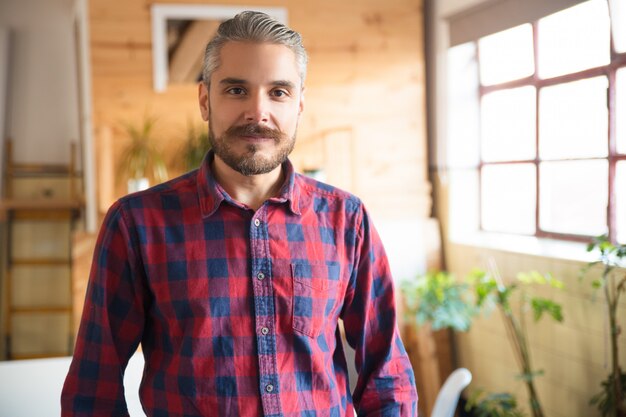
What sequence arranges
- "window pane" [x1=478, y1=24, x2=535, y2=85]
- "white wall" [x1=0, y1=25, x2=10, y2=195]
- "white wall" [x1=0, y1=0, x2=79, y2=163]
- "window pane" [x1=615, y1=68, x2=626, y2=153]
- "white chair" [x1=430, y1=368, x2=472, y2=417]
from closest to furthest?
"white chair" [x1=430, y1=368, x2=472, y2=417], "window pane" [x1=615, y1=68, x2=626, y2=153], "window pane" [x1=478, y1=24, x2=535, y2=85], "white wall" [x1=0, y1=25, x2=10, y2=195], "white wall" [x1=0, y1=0, x2=79, y2=163]

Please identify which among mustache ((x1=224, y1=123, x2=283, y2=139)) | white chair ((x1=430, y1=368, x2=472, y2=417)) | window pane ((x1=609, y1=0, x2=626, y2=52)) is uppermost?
window pane ((x1=609, y1=0, x2=626, y2=52))

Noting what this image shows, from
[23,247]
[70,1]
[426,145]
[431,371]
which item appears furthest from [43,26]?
[431,371]

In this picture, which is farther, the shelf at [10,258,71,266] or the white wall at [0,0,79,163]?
the white wall at [0,0,79,163]

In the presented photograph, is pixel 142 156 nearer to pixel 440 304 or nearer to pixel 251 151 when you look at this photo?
pixel 440 304

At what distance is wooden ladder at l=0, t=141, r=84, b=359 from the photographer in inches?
221

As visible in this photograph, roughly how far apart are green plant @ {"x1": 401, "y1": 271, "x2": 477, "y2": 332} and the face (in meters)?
2.51

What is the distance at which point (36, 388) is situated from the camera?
210cm

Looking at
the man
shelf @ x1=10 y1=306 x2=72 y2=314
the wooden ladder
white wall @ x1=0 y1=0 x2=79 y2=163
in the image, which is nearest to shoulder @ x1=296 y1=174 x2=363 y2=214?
the man

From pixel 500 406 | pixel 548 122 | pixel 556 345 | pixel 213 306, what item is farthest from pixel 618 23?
pixel 213 306

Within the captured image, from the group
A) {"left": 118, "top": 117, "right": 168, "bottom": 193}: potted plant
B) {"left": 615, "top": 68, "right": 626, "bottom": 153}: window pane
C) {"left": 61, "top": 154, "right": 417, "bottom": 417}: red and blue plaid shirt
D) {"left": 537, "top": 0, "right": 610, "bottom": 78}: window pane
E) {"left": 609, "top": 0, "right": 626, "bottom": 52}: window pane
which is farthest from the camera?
{"left": 118, "top": 117, "right": 168, "bottom": 193}: potted plant

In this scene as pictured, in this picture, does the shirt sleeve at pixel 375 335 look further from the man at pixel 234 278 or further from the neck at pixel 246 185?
the neck at pixel 246 185

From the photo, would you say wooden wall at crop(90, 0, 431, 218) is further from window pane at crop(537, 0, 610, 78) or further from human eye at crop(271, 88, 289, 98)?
human eye at crop(271, 88, 289, 98)

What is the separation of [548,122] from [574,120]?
214 millimetres

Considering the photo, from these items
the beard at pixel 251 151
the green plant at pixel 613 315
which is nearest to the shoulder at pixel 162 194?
the beard at pixel 251 151
